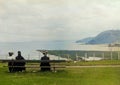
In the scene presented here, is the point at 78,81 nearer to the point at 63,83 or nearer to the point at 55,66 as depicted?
the point at 63,83

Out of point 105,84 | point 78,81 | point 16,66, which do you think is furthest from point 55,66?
point 105,84

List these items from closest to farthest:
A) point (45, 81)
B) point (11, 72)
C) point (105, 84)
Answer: point (105, 84), point (45, 81), point (11, 72)

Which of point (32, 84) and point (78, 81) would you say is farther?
point (78, 81)

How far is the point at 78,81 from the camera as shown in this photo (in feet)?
92.8

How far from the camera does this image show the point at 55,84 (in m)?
26.2

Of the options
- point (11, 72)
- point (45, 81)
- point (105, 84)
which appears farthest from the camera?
point (11, 72)

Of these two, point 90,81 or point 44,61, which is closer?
point 90,81

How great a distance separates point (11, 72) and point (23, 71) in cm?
131

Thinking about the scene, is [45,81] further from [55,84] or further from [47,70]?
[47,70]

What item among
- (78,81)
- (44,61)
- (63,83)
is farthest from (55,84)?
(44,61)

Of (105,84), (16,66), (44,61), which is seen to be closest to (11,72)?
(16,66)

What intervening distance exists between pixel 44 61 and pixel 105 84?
11.9m

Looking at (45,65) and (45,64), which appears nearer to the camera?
(45,65)

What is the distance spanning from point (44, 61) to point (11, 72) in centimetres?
319
